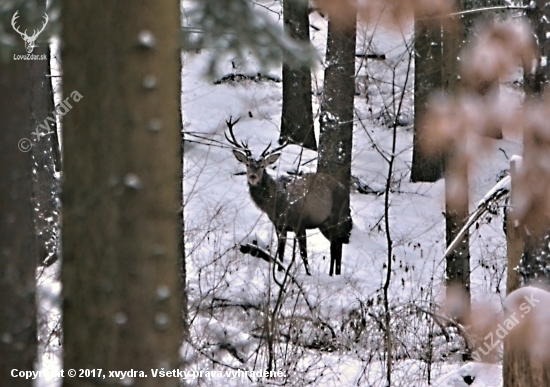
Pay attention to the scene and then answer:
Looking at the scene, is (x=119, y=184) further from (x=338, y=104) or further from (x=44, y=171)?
(x=338, y=104)

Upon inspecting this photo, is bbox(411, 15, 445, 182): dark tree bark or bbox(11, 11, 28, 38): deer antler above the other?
bbox(411, 15, 445, 182): dark tree bark

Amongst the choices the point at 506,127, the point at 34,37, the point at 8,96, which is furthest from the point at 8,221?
the point at 506,127

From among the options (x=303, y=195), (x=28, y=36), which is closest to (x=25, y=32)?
(x=28, y=36)

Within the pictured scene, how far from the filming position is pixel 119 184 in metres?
2.53

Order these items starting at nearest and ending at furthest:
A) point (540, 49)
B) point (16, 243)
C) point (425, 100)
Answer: point (16, 243) < point (540, 49) < point (425, 100)

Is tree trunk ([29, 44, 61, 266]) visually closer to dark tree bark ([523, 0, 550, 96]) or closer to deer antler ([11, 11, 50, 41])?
deer antler ([11, 11, 50, 41])

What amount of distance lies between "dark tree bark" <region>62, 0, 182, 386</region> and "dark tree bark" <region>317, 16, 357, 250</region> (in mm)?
9056

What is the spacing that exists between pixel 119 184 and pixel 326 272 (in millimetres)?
8383

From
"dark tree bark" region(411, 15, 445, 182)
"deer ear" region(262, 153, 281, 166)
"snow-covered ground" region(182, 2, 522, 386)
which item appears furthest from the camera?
"dark tree bark" region(411, 15, 445, 182)

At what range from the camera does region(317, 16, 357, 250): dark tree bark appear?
11.8m

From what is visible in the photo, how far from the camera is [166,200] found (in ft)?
8.51

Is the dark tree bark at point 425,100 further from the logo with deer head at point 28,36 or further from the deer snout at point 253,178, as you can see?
the logo with deer head at point 28,36

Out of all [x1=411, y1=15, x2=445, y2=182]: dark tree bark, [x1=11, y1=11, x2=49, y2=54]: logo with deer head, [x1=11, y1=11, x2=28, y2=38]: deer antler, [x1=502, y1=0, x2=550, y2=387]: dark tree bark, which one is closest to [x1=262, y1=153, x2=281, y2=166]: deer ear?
[x1=411, y1=15, x2=445, y2=182]: dark tree bark

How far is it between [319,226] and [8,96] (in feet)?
25.2
